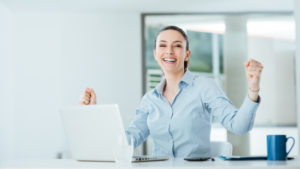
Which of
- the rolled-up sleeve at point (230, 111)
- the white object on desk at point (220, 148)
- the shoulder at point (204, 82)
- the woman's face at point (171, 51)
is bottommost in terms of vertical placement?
the white object on desk at point (220, 148)

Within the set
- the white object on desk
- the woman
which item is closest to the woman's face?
the woman

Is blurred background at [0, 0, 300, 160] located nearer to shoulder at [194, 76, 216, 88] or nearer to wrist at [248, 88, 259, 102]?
shoulder at [194, 76, 216, 88]

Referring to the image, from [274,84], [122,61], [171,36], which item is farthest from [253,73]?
[274,84]

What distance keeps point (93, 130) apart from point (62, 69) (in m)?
3.75

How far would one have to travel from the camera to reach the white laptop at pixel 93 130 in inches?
74.9

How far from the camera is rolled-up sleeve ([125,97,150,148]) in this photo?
2.58m

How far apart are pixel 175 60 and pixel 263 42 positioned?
333 cm

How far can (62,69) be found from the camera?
5.59 meters

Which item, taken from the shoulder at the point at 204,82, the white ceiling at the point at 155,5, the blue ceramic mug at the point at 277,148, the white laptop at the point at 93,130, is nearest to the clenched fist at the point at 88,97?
the white laptop at the point at 93,130

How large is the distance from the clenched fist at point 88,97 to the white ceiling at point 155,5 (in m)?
2.87

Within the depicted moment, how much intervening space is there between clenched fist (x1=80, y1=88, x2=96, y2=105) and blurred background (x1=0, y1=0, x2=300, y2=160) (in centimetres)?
310

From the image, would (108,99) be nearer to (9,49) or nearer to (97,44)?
(97,44)

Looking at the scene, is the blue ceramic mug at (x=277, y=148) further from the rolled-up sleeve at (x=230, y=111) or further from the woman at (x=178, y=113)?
the woman at (x=178, y=113)

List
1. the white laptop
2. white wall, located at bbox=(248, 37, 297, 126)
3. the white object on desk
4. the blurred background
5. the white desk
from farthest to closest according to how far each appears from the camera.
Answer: white wall, located at bbox=(248, 37, 297, 126) → the blurred background → the white object on desk → the white laptop → the white desk
